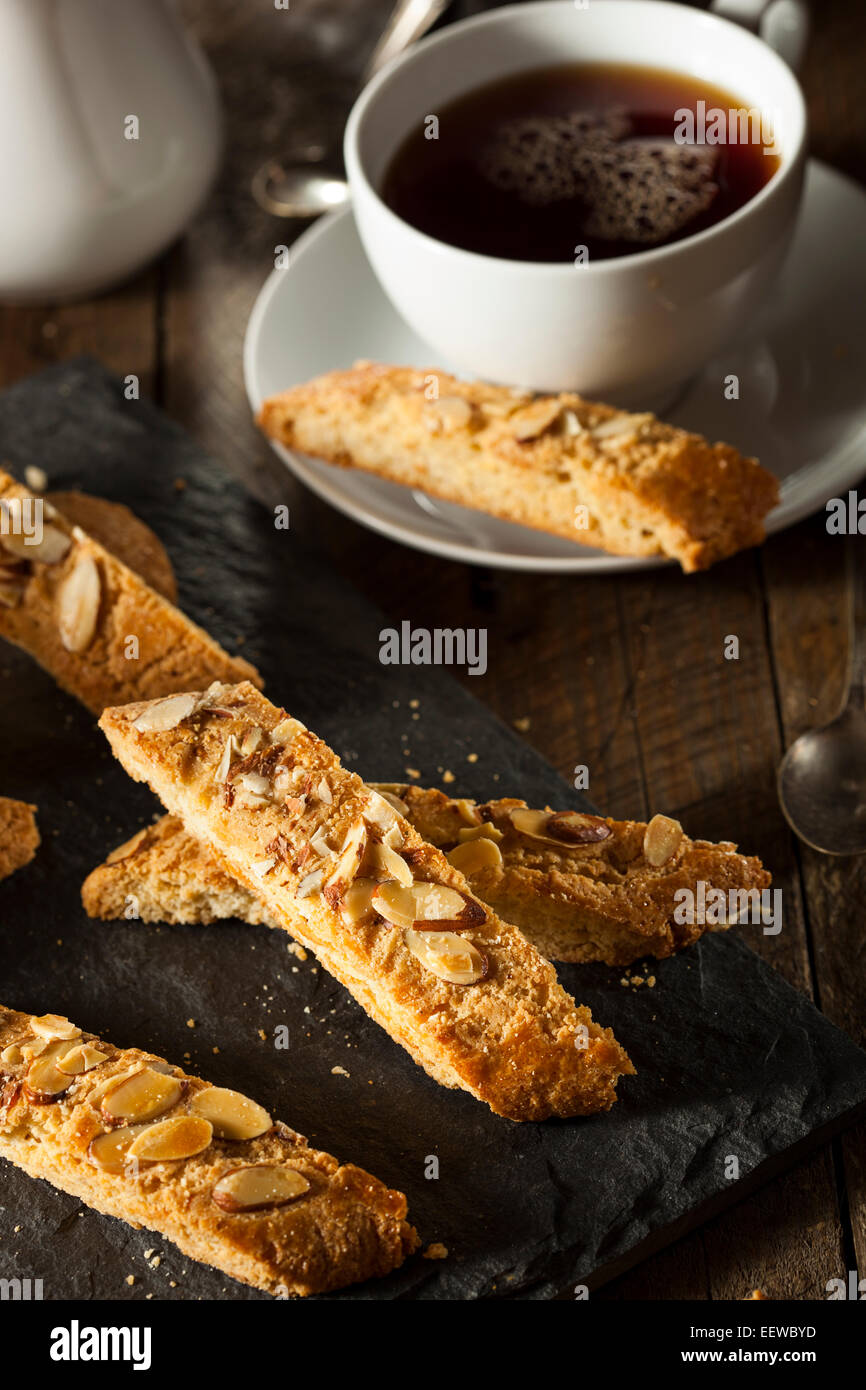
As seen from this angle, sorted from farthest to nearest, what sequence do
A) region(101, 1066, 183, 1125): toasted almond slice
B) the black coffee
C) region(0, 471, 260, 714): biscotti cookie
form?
the black coffee
region(0, 471, 260, 714): biscotti cookie
region(101, 1066, 183, 1125): toasted almond slice

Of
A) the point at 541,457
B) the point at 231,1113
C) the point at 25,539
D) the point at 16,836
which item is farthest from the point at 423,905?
the point at 25,539

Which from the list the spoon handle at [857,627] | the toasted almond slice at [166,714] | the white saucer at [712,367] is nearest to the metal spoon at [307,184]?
the white saucer at [712,367]

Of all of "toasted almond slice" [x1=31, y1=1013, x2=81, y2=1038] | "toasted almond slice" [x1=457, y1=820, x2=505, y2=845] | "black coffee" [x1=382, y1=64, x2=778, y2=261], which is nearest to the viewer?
"toasted almond slice" [x1=31, y1=1013, x2=81, y2=1038]

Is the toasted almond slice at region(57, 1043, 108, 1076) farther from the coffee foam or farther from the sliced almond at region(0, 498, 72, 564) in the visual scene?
the coffee foam

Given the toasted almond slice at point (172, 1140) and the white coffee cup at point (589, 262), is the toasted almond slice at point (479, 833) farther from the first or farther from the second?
the white coffee cup at point (589, 262)

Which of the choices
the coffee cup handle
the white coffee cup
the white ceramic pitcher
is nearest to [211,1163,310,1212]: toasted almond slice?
the white coffee cup

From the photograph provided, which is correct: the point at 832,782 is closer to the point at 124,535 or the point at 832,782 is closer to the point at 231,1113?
the point at 231,1113

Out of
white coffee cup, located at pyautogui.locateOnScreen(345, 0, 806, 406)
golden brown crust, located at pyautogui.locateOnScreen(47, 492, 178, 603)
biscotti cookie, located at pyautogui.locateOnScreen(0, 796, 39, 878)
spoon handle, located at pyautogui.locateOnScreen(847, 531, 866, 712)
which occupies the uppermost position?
white coffee cup, located at pyautogui.locateOnScreen(345, 0, 806, 406)
